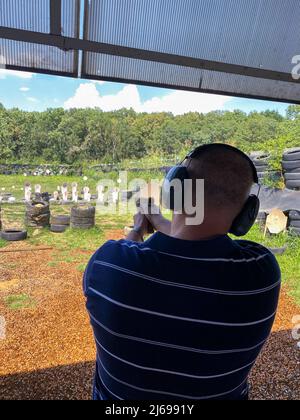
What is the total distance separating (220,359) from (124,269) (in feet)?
1.22

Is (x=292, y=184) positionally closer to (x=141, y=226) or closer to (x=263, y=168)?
(x=263, y=168)

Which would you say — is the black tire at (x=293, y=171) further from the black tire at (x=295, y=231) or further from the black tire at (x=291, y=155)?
the black tire at (x=295, y=231)

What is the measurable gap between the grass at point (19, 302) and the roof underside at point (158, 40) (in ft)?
11.9

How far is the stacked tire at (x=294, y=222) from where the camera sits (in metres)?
7.75

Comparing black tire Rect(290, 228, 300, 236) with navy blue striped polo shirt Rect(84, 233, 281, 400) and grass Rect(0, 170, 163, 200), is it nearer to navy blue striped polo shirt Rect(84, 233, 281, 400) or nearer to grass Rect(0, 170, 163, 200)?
navy blue striped polo shirt Rect(84, 233, 281, 400)

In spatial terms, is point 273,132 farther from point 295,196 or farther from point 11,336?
A: point 11,336

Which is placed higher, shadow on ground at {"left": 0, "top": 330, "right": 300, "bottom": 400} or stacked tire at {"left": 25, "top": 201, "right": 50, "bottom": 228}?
shadow on ground at {"left": 0, "top": 330, "right": 300, "bottom": 400}

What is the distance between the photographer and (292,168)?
826cm

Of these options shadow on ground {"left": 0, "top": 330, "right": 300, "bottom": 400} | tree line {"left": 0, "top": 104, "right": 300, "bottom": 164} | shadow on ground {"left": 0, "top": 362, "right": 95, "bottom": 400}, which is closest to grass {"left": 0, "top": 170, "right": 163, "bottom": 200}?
tree line {"left": 0, "top": 104, "right": 300, "bottom": 164}

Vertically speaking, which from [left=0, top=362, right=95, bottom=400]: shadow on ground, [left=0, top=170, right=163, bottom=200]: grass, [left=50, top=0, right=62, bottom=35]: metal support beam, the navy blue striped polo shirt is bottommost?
[left=0, top=170, right=163, bottom=200]: grass

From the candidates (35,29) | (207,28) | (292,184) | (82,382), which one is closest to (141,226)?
(35,29)

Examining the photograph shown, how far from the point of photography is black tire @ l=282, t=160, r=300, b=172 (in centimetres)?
815

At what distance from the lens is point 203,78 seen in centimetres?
239

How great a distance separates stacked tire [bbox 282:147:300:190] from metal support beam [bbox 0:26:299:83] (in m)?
6.10
